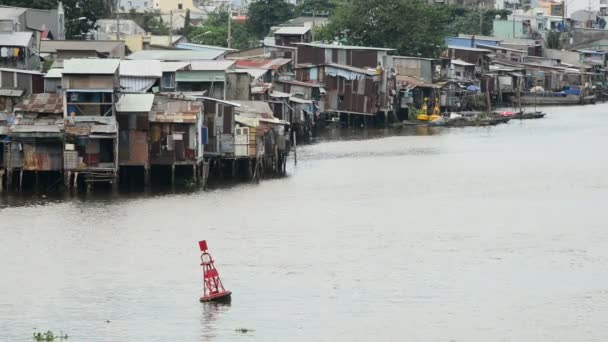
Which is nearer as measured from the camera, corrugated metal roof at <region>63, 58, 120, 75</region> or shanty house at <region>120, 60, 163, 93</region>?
corrugated metal roof at <region>63, 58, 120, 75</region>

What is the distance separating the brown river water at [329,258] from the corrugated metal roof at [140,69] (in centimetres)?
531

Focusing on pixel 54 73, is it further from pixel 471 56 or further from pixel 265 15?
pixel 265 15

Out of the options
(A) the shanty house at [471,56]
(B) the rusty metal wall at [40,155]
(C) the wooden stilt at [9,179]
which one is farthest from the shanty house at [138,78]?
(A) the shanty house at [471,56]

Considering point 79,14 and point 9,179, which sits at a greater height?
point 79,14

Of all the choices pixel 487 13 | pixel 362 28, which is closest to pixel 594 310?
pixel 362 28

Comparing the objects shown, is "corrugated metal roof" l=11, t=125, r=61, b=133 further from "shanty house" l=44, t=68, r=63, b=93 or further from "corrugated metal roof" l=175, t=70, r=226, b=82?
"corrugated metal roof" l=175, t=70, r=226, b=82

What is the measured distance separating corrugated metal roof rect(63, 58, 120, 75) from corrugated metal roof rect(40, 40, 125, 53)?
36.8 feet

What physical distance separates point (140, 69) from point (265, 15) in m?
49.4

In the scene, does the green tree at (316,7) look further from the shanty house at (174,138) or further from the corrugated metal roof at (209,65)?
the shanty house at (174,138)

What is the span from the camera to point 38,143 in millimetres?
39031

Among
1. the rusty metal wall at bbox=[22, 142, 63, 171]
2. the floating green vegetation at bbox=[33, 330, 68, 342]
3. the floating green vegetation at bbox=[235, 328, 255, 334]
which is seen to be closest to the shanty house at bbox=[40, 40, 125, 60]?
the rusty metal wall at bbox=[22, 142, 63, 171]

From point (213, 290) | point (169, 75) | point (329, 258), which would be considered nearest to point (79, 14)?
point (169, 75)

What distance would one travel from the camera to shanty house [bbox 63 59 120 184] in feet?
127

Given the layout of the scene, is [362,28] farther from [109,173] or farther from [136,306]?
[136,306]
